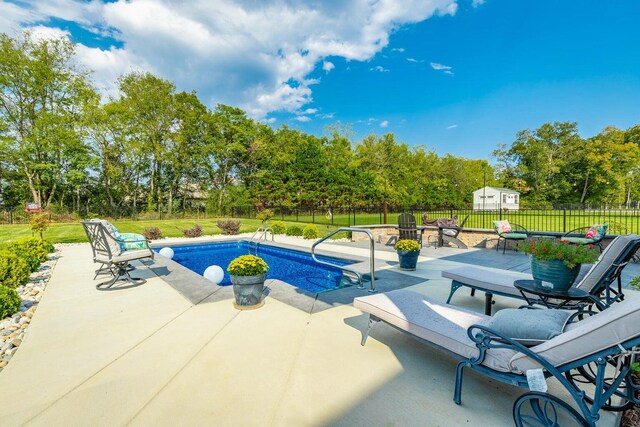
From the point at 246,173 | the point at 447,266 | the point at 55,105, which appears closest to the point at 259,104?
the point at 246,173

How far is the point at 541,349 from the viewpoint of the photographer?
1.64 meters

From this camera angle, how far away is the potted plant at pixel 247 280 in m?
3.74

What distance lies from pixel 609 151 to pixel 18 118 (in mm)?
56566

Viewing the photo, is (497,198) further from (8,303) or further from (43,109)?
(43,109)

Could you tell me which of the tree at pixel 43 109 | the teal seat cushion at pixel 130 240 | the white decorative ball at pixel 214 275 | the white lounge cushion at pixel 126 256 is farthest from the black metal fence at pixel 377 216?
the white lounge cushion at pixel 126 256

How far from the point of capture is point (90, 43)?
18078 millimetres

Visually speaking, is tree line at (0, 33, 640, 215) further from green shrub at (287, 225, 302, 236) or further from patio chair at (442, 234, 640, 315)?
patio chair at (442, 234, 640, 315)

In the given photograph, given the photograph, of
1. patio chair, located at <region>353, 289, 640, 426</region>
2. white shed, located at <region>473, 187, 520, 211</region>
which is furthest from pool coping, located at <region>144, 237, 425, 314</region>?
Result: white shed, located at <region>473, 187, 520, 211</region>

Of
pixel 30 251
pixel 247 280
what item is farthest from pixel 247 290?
pixel 30 251

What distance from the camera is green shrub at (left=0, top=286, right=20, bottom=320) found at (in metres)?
3.46

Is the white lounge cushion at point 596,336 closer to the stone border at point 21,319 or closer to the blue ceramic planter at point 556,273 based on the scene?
the blue ceramic planter at point 556,273

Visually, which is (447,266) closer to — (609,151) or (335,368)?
(335,368)

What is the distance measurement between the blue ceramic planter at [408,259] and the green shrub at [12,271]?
6.78m

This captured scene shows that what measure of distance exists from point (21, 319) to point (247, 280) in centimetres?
286
